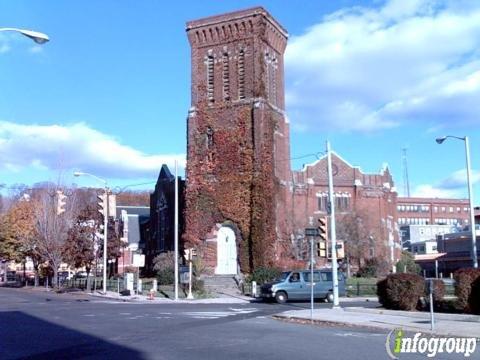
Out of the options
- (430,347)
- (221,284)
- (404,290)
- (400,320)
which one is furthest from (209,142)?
(430,347)

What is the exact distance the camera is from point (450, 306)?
2245cm

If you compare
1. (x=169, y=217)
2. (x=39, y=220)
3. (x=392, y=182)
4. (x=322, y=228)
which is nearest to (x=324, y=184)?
(x=392, y=182)

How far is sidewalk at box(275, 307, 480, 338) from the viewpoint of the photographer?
16.5m

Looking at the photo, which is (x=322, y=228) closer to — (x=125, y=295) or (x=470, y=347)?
(x=470, y=347)

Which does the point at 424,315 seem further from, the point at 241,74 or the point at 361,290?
the point at 241,74

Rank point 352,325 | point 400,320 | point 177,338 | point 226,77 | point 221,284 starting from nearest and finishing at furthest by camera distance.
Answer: point 177,338, point 352,325, point 400,320, point 221,284, point 226,77

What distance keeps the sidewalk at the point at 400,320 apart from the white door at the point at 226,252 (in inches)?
1049

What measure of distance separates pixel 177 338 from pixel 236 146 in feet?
122

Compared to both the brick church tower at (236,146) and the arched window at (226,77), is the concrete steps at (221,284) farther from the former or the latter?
the arched window at (226,77)

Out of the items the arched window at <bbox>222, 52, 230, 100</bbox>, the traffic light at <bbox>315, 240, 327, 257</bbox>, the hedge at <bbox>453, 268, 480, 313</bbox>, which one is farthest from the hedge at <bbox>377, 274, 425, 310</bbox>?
the arched window at <bbox>222, 52, 230, 100</bbox>

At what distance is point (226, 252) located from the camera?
166 ft

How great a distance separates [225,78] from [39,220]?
21567mm

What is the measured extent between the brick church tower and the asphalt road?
2758cm

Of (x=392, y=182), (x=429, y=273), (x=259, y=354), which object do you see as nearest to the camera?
(x=259, y=354)
